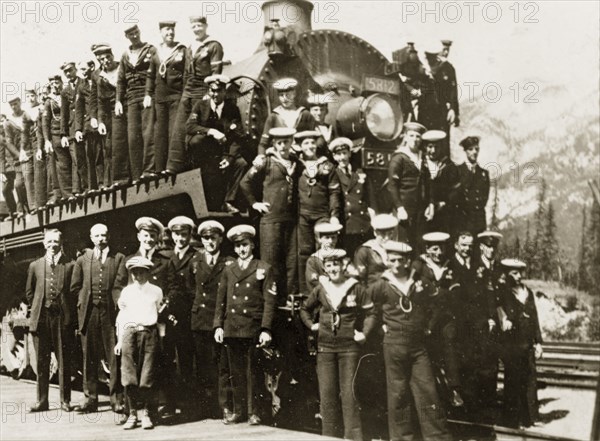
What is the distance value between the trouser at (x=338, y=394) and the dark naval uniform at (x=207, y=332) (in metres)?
1.03

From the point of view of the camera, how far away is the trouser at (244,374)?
6.14 meters

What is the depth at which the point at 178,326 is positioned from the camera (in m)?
6.80

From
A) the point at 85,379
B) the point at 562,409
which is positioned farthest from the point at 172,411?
the point at 562,409

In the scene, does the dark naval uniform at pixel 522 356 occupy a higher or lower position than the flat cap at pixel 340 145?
lower

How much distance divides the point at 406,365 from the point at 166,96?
12.2ft

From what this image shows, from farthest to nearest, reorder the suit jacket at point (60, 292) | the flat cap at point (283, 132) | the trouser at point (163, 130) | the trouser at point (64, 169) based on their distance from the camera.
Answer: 1. the trouser at point (64, 169)
2. the trouser at point (163, 130)
3. the suit jacket at point (60, 292)
4. the flat cap at point (283, 132)

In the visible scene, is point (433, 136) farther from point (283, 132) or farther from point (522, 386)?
point (522, 386)

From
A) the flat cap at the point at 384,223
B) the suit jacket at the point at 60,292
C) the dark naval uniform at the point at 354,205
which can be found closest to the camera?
the flat cap at the point at 384,223

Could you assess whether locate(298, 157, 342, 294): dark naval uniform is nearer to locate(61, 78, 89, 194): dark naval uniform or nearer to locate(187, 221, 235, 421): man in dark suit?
locate(187, 221, 235, 421): man in dark suit

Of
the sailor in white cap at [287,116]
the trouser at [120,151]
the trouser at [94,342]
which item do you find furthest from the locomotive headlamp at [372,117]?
the trouser at [94,342]

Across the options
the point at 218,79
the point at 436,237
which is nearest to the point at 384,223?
the point at 436,237

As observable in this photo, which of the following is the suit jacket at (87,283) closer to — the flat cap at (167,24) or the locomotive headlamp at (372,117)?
the flat cap at (167,24)

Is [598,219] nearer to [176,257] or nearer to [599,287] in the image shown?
[599,287]

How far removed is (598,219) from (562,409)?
7.01 feet
